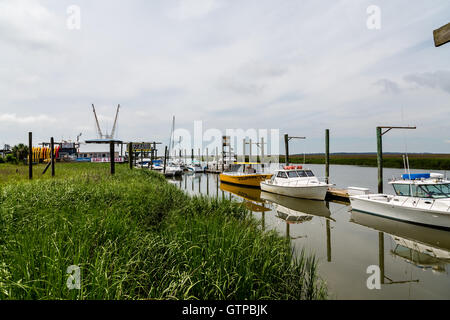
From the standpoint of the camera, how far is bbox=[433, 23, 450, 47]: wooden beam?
288cm

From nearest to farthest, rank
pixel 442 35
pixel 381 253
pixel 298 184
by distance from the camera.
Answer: pixel 442 35, pixel 381 253, pixel 298 184

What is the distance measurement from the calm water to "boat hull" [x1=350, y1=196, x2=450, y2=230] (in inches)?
12.0

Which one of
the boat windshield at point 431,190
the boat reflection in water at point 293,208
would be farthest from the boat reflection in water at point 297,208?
the boat windshield at point 431,190

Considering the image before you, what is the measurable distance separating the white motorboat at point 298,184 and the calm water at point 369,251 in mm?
3175

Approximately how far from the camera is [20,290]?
2738 mm

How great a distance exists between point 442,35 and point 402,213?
11.4 metres

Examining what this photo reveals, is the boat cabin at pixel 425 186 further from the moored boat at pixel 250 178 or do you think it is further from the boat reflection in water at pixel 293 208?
the moored boat at pixel 250 178

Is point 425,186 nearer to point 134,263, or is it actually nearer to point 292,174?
point 292,174

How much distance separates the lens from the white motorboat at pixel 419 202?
1055cm

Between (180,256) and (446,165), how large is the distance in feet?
229

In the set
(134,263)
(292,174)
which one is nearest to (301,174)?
(292,174)

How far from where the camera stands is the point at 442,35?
9.68ft

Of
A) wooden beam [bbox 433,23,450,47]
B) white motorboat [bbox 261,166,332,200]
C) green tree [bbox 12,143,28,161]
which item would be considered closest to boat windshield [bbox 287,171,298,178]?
white motorboat [bbox 261,166,332,200]
